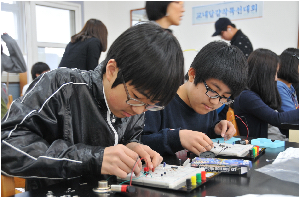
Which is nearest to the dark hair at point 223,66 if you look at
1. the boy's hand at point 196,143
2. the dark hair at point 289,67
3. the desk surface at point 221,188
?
the boy's hand at point 196,143

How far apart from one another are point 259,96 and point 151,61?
1453mm

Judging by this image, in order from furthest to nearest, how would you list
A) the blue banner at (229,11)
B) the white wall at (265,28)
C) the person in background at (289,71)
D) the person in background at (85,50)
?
the blue banner at (229,11) → the white wall at (265,28) → the person in background at (85,50) → the person in background at (289,71)

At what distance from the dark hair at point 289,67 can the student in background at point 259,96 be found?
0.52 meters

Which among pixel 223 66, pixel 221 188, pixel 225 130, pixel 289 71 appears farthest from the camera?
pixel 289 71

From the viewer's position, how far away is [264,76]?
207 centimetres

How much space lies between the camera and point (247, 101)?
2.01 meters

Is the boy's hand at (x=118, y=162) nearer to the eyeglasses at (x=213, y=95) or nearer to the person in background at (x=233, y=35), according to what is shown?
the eyeglasses at (x=213, y=95)

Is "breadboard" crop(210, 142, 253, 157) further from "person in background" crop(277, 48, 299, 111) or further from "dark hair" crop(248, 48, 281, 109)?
"person in background" crop(277, 48, 299, 111)

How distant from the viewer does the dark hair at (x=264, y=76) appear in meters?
2.07

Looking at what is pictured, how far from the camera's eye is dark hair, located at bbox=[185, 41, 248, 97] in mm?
1299

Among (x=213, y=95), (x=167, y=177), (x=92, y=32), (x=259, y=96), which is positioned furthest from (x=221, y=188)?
(x=92, y=32)

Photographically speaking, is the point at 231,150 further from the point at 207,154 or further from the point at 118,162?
the point at 118,162

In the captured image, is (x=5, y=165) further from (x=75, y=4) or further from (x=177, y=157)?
(x=75, y=4)

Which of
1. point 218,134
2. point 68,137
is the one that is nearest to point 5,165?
point 68,137
